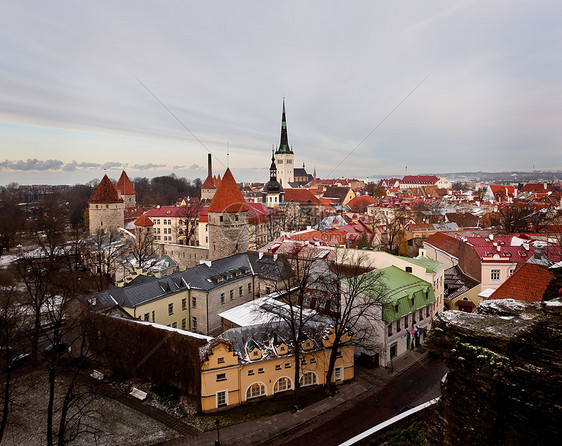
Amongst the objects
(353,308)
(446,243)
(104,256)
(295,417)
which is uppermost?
(446,243)

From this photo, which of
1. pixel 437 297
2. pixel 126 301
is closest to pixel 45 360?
pixel 126 301

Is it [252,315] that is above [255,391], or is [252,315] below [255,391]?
above

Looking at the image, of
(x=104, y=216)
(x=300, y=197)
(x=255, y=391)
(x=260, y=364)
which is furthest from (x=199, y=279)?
(x=300, y=197)

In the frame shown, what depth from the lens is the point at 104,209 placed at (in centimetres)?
4716

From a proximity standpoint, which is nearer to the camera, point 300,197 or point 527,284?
point 527,284

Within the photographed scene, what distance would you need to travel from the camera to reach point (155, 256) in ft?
115

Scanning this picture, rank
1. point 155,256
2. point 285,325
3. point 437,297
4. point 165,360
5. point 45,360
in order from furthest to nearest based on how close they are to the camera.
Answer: point 155,256, point 437,297, point 45,360, point 285,325, point 165,360

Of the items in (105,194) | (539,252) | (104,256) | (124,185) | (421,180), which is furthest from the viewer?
(421,180)

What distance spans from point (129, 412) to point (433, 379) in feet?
45.7

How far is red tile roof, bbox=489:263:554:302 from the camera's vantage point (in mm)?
15602

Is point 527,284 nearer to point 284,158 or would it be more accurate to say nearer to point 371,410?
point 371,410

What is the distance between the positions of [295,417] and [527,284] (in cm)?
1176

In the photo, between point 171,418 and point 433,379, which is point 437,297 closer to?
point 433,379

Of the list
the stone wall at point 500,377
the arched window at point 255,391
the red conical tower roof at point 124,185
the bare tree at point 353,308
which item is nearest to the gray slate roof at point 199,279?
the bare tree at point 353,308
